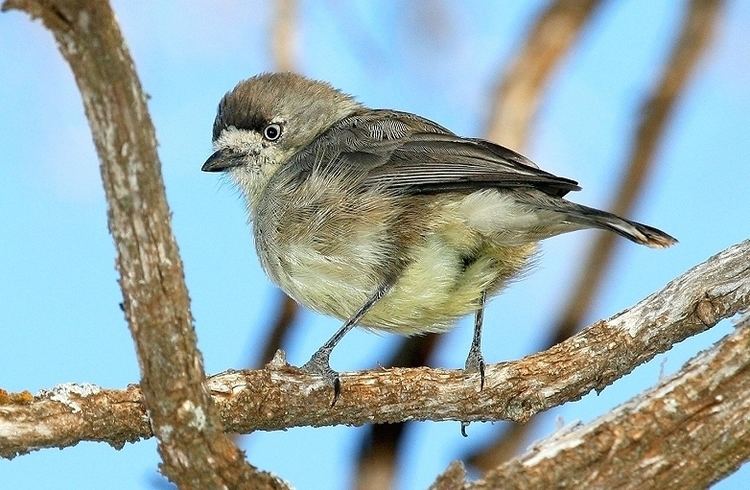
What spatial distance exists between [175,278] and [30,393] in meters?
1.31

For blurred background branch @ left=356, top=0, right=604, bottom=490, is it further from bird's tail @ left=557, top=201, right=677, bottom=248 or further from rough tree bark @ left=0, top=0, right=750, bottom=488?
bird's tail @ left=557, top=201, right=677, bottom=248

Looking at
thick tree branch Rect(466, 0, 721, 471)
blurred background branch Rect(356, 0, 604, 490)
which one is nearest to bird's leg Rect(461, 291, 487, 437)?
blurred background branch Rect(356, 0, 604, 490)

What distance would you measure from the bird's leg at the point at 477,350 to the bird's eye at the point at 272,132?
1450mm

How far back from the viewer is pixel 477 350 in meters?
4.80

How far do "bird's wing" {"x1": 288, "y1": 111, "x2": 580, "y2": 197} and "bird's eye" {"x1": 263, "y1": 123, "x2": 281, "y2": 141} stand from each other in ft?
0.94

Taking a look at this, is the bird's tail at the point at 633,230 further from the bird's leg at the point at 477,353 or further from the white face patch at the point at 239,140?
the white face patch at the point at 239,140

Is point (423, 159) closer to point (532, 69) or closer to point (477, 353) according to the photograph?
point (477, 353)

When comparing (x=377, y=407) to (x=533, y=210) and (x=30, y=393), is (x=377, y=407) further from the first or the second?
(x=30, y=393)

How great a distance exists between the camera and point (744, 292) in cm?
426

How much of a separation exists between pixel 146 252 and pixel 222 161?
2.48 metres

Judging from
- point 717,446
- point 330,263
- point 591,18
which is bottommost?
point 717,446

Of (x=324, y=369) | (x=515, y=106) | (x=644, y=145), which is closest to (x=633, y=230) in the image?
(x=324, y=369)

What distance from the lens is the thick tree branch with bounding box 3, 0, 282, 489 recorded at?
2682mm

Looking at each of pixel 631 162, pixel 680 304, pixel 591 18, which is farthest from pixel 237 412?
pixel 591 18
